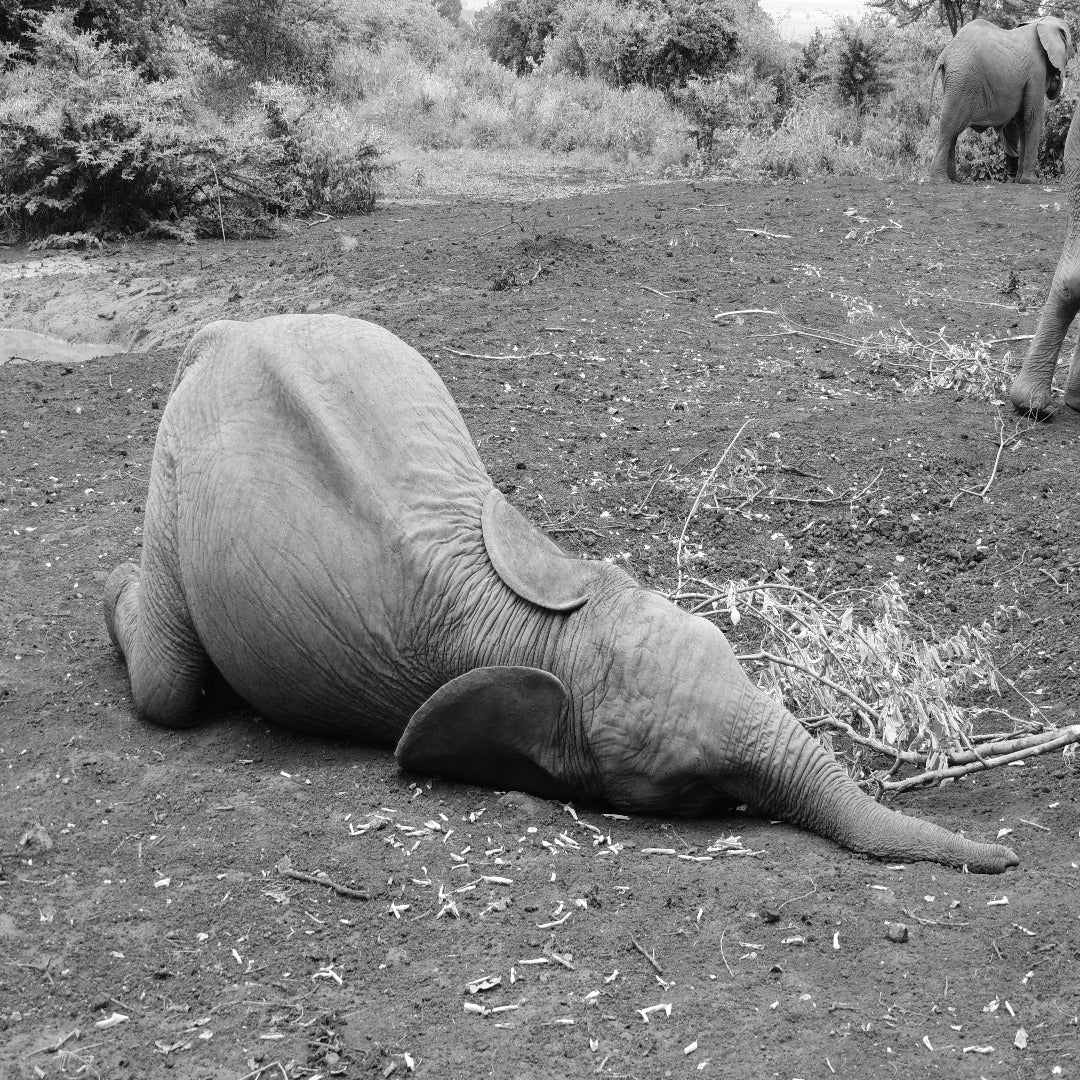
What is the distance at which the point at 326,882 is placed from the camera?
12.2ft

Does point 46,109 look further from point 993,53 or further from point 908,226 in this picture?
point 993,53

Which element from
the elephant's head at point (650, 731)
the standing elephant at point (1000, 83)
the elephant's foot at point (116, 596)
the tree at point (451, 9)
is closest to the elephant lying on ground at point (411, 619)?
the elephant's head at point (650, 731)

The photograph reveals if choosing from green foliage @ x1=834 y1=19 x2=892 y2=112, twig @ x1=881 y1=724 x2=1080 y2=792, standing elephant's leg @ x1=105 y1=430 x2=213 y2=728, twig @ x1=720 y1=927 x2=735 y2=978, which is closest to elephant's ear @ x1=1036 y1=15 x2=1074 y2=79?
green foliage @ x1=834 y1=19 x2=892 y2=112

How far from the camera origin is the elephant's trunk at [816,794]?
3.75 m

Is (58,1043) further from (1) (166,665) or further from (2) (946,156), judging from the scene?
(2) (946,156)

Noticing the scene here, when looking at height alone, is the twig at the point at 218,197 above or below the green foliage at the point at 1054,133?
below

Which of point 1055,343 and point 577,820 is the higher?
point 1055,343

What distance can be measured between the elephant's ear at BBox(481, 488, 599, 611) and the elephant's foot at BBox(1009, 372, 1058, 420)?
453cm

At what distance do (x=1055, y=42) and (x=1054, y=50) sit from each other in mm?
164

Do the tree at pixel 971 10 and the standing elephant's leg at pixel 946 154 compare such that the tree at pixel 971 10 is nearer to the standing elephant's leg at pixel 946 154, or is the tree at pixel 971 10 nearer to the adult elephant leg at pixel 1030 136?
the adult elephant leg at pixel 1030 136

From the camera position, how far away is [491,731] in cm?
403

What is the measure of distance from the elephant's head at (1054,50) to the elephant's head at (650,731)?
1632 cm

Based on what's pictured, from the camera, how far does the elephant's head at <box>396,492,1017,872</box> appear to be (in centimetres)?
383

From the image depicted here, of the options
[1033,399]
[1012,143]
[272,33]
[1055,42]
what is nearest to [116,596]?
[1033,399]
